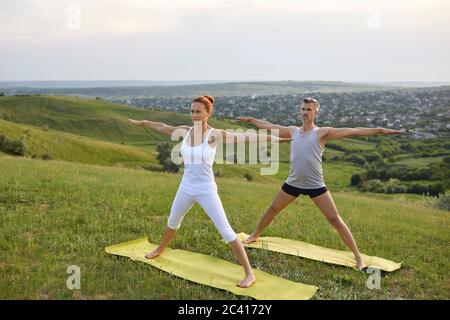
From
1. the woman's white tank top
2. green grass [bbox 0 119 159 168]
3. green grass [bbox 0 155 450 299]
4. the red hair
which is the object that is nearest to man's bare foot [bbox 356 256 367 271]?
green grass [bbox 0 155 450 299]

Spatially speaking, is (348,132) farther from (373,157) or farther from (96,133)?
(96,133)

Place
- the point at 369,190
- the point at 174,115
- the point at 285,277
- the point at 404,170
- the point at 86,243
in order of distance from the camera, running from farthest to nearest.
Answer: the point at 174,115
the point at 404,170
the point at 369,190
the point at 86,243
the point at 285,277

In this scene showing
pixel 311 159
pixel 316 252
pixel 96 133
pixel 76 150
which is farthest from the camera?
pixel 96 133

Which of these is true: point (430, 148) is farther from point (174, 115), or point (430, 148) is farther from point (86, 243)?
point (86, 243)

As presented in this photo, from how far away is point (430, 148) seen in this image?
111250 millimetres

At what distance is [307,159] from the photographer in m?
8.42

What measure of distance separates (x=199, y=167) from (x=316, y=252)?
11.5ft

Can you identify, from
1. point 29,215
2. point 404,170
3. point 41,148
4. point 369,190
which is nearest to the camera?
point 29,215

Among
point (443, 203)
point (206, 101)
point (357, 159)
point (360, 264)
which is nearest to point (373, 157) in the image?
point (357, 159)

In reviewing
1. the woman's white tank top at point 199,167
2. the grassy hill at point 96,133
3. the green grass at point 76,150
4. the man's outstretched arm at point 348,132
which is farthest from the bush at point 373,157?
the woman's white tank top at point 199,167

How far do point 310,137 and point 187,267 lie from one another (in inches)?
124

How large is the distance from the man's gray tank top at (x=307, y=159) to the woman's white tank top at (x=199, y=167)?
1732mm

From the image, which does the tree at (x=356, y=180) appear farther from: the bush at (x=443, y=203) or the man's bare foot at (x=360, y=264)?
the man's bare foot at (x=360, y=264)
